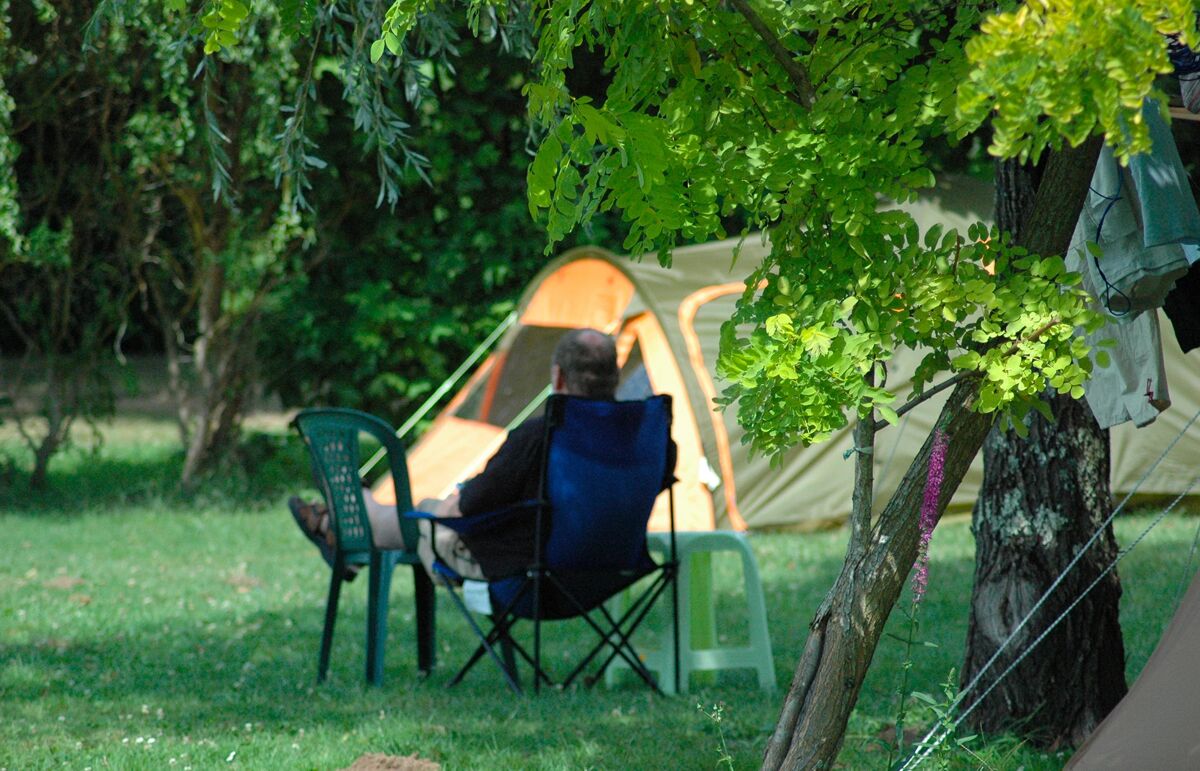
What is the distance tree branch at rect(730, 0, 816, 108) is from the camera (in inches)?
102

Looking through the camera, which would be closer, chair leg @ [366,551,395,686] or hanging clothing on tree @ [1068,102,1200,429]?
hanging clothing on tree @ [1068,102,1200,429]

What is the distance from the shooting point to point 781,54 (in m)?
2.65

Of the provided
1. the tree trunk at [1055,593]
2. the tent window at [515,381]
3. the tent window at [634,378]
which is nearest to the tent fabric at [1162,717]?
the tree trunk at [1055,593]

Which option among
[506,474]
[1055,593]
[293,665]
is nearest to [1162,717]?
[1055,593]

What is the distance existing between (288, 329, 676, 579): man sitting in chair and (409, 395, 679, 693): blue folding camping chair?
4cm

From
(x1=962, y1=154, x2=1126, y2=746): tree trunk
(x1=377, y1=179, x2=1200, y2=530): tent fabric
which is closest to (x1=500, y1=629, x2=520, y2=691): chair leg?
(x1=962, y1=154, x2=1126, y2=746): tree trunk

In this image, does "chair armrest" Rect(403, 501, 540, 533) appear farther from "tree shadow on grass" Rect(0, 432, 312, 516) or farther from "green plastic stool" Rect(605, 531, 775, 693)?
"tree shadow on grass" Rect(0, 432, 312, 516)

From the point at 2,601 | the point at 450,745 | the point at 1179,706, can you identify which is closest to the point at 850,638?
the point at 1179,706

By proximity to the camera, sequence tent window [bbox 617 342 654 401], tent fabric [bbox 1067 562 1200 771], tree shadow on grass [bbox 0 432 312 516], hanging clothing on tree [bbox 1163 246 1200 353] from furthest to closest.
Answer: tree shadow on grass [bbox 0 432 312 516], tent window [bbox 617 342 654 401], hanging clothing on tree [bbox 1163 246 1200 353], tent fabric [bbox 1067 562 1200 771]

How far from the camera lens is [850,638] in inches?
104

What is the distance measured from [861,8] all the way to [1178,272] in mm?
Result: 874

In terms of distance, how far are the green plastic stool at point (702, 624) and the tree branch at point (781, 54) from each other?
2.23m

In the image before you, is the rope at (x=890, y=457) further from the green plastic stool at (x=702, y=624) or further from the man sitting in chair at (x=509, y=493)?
the man sitting in chair at (x=509, y=493)

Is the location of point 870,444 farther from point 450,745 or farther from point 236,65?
point 236,65
